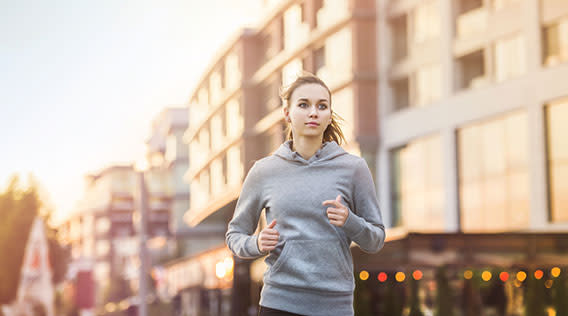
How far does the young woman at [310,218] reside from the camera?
3.21 meters

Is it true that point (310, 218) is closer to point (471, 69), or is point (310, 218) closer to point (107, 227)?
point (471, 69)

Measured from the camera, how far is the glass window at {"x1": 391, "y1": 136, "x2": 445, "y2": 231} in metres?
38.1

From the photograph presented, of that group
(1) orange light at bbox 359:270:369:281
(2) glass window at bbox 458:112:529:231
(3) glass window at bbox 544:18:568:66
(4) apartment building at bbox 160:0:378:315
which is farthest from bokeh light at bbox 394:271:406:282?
(3) glass window at bbox 544:18:568:66

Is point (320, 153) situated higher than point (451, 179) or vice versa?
point (451, 179)

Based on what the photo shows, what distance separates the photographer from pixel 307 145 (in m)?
3.34

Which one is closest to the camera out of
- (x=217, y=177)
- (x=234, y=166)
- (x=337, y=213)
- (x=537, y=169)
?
(x=337, y=213)

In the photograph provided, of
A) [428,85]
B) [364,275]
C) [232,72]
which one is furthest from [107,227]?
[364,275]

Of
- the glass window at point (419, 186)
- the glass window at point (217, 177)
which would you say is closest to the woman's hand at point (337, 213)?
the glass window at point (419, 186)

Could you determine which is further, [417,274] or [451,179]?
[451,179]

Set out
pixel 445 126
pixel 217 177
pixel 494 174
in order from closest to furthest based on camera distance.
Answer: pixel 494 174, pixel 445 126, pixel 217 177

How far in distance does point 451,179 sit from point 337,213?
34.8 meters

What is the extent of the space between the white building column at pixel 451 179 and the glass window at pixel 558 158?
17.1ft

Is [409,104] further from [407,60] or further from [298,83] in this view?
Result: [298,83]

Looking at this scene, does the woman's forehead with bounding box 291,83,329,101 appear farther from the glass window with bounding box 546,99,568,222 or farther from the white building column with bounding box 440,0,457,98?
the white building column with bounding box 440,0,457,98
